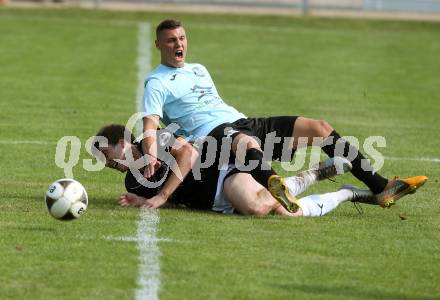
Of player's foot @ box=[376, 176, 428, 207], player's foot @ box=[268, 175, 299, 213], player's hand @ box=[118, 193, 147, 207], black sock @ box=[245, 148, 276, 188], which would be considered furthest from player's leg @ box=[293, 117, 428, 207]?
player's hand @ box=[118, 193, 147, 207]

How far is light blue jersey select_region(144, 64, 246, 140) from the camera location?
10.3 m

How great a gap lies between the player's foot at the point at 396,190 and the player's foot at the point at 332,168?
410mm

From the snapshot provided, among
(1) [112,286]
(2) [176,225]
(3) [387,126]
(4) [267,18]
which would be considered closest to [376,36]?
(4) [267,18]

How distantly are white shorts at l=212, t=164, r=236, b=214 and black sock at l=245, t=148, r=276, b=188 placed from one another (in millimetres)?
226

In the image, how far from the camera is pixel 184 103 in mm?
10477

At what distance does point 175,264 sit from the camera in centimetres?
787

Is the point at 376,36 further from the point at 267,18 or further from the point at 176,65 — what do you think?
the point at 176,65

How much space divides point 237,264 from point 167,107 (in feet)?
9.48

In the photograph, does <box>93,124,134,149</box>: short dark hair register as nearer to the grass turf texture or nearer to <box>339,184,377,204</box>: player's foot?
the grass turf texture

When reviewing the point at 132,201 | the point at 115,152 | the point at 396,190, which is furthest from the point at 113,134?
the point at 396,190

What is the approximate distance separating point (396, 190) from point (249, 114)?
654 cm

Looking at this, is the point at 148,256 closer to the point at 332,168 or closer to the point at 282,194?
the point at 282,194

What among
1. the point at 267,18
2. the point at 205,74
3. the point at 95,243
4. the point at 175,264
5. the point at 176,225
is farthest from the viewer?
the point at 267,18

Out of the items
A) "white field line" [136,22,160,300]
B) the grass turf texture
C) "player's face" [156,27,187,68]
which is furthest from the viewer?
"player's face" [156,27,187,68]
